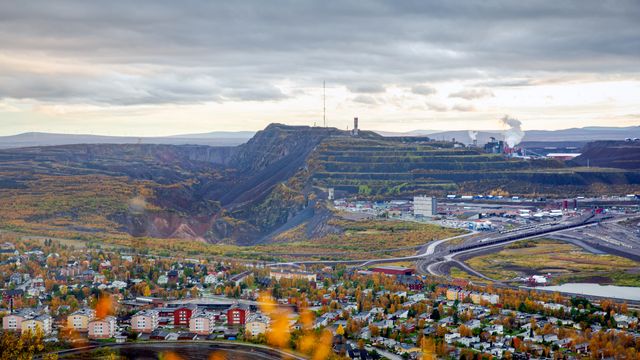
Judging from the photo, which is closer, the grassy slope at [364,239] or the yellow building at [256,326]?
the yellow building at [256,326]

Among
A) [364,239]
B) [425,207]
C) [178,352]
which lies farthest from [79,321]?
[425,207]

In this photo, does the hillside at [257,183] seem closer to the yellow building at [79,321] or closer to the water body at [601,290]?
the water body at [601,290]

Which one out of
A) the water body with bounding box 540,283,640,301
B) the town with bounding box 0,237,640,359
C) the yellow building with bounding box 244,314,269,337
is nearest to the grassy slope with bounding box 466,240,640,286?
the water body with bounding box 540,283,640,301

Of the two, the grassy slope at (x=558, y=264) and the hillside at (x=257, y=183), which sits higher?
the hillside at (x=257, y=183)

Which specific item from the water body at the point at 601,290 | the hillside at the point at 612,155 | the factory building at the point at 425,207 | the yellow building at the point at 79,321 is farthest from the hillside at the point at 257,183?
the yellow building at the point at 79,321

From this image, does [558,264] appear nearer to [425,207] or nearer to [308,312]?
[308,312]

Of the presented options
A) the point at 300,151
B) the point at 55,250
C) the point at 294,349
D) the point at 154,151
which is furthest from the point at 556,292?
the point at 154,151

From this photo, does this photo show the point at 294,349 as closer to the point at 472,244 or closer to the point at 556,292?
the point at 556,292
